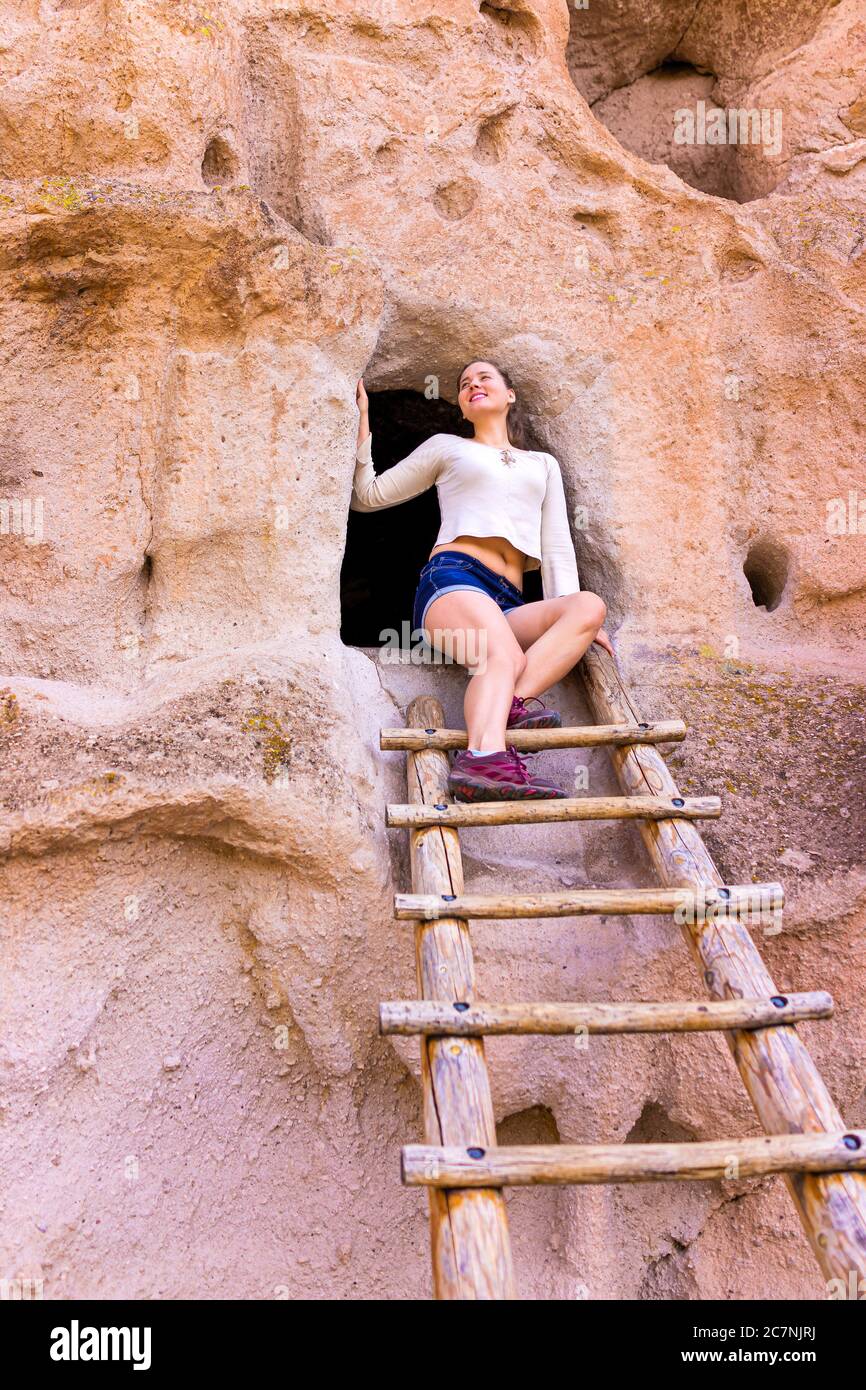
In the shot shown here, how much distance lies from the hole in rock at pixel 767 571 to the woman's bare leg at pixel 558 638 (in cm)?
71

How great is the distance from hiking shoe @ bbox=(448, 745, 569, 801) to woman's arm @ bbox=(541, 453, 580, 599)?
682 millimetres

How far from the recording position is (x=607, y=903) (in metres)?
2.02

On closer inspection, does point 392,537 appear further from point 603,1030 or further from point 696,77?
point 603,1030

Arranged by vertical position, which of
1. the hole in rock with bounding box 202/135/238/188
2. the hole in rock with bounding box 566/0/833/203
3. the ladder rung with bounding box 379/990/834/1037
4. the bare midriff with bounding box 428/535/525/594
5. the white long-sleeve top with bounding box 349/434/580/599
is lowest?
the ladder rung with bounding box 379/990/834/1037

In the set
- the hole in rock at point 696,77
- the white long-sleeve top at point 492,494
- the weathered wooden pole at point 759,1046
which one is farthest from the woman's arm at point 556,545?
the hole in rock at point 696,77

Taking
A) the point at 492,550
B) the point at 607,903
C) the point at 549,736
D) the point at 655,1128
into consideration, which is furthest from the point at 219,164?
the point at 655,1128

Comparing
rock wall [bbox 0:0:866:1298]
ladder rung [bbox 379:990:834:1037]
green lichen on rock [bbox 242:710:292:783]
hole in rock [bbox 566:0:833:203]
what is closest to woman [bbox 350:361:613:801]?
rock wall [bbox 0:0:866:1298]

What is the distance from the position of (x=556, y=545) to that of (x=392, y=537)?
1909 mm

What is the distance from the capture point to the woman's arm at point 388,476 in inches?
116

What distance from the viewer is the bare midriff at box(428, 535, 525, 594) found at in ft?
9.59

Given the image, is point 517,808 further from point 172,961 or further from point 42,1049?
point 42,1049

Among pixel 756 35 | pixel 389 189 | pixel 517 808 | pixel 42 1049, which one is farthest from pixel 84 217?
pixel 756 35

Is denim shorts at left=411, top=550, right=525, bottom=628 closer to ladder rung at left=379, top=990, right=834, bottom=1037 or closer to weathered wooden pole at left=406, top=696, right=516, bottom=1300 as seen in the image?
weathered wooden pole at left=406, top=696, right=516, bottom=1300

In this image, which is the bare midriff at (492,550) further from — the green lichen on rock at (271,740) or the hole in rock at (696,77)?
the hole in rock at (696,77)
